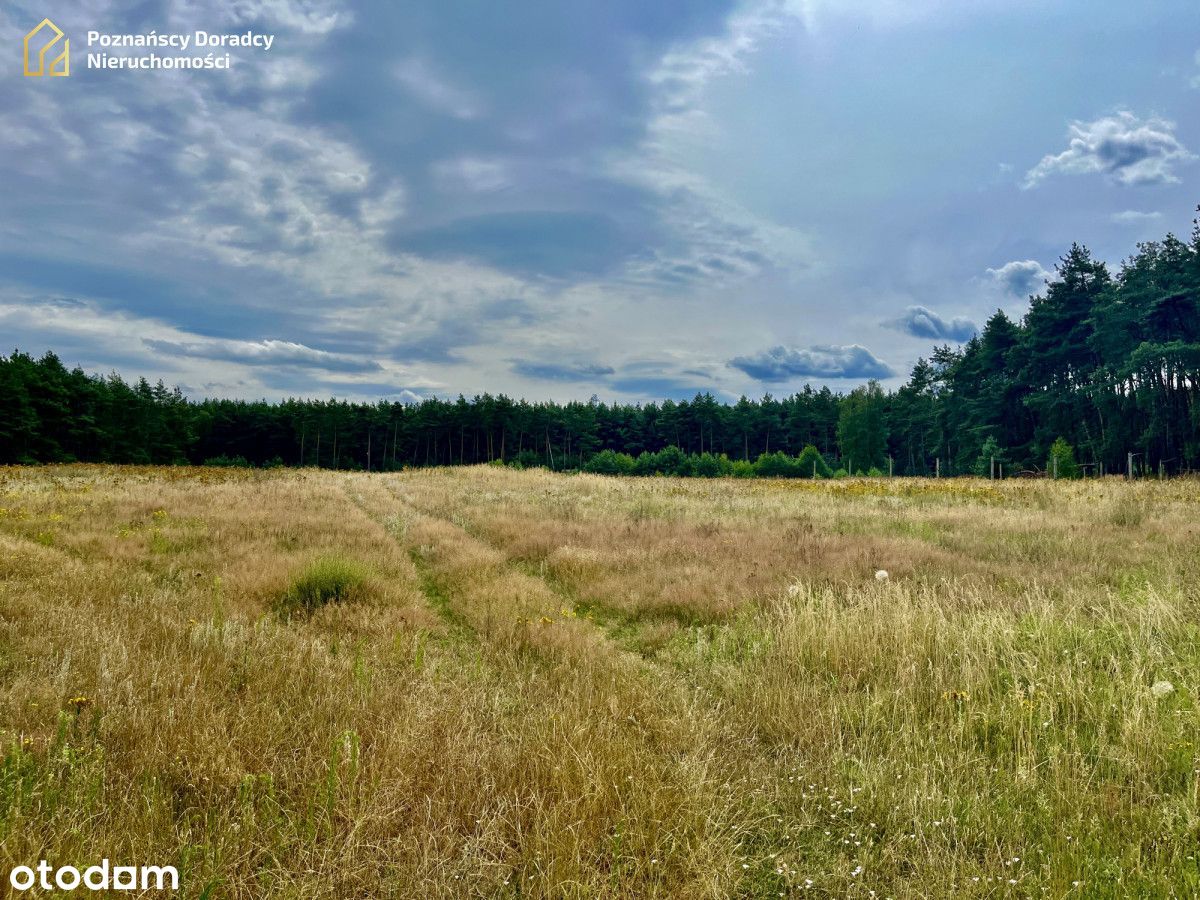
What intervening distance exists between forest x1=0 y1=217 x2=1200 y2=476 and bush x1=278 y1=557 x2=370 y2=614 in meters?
31.1

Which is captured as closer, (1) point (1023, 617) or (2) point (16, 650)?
(2) point (16, 650)

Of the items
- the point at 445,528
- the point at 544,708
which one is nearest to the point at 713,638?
the point at 544,708

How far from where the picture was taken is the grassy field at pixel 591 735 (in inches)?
98.7

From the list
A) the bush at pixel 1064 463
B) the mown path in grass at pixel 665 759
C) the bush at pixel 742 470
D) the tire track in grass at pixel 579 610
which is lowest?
the tire track in grass at pixel 579 610

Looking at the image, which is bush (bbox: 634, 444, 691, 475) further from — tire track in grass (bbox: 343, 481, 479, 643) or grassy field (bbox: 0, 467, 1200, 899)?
grassy field (bbox: 0, 467, 1200, 899)

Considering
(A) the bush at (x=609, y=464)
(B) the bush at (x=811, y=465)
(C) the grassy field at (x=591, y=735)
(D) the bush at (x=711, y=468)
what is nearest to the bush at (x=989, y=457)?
(B) the bush at (x=811, y=465)

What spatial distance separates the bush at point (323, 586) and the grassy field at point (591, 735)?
0.04 metres

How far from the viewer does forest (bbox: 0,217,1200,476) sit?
140 feet

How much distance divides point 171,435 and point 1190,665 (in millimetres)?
85522

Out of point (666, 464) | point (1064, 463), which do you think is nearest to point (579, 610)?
point (1064, 463)

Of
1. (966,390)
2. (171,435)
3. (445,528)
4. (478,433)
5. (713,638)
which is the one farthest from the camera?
(478,433)

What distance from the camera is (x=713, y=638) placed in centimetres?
642

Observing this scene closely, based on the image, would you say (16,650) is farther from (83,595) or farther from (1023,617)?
(1023,617)

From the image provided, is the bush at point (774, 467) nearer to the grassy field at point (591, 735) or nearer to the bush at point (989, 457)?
the bush at point (989, 457)
